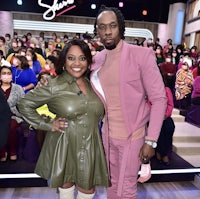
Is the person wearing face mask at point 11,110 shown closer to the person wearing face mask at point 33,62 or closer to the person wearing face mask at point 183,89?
the person wearing face mask at point 33,62

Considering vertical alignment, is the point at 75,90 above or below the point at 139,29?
below

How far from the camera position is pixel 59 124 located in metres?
1.68

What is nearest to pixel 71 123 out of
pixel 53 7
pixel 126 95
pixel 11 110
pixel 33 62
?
pixel 126 95

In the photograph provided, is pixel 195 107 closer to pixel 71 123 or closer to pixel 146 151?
pixel 146 151

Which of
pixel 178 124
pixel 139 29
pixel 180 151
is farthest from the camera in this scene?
pixel 139 29

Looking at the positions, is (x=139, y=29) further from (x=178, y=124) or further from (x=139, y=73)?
(x=139, y=73)

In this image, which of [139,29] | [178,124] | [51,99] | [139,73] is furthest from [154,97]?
[139,29]

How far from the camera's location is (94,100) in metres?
1.72

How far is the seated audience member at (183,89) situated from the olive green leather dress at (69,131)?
3.89 meters

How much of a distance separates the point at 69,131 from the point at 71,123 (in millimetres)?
57

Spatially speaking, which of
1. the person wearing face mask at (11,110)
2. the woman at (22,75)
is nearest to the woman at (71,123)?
the person wearing face mask at (11,110)

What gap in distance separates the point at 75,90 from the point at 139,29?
39.8 ft

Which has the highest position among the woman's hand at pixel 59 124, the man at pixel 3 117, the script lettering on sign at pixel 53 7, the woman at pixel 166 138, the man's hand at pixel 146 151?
the script lettering on sign at pixel 53 7

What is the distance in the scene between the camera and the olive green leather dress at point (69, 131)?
1682 mm
